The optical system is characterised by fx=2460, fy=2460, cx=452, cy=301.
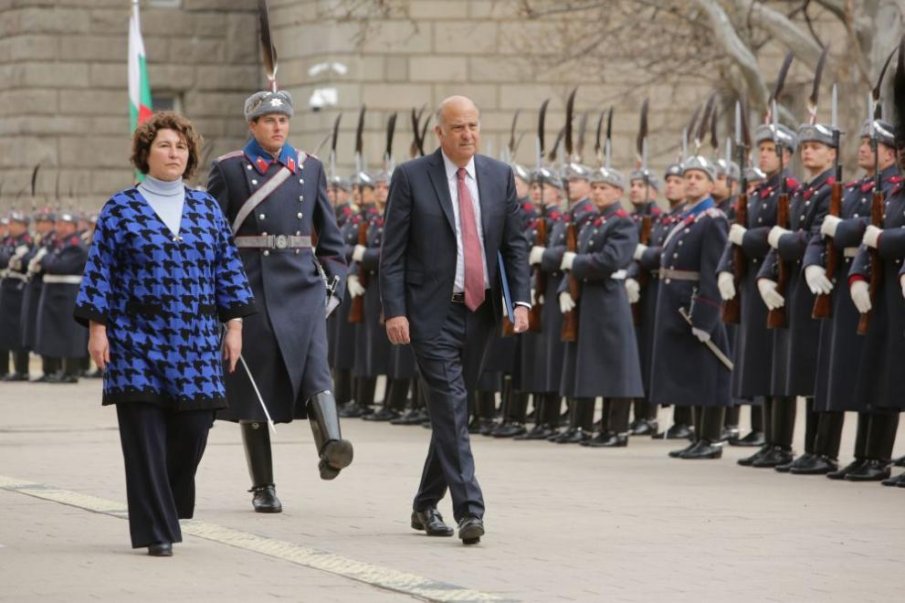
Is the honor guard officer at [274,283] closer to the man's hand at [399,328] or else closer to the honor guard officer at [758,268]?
the man's hand at [399,328]

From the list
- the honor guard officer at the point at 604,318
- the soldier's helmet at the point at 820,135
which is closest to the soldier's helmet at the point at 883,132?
the soldier's helmet at the point at 820,135

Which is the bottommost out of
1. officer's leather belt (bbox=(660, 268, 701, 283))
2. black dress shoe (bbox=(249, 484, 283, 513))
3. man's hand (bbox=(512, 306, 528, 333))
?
black dress shoe (bbox=(249, 484, 283, 513))

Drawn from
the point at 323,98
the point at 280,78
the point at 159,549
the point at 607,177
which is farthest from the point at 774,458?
the point at 280,78

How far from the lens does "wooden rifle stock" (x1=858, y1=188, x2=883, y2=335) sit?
1270 cm

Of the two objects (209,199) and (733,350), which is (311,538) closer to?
(209,199)

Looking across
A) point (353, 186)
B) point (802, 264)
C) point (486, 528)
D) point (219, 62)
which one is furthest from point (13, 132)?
point (486, 528)

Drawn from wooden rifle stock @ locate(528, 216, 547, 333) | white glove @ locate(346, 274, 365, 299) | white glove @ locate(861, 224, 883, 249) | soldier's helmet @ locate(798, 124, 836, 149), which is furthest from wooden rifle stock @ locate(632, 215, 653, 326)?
white glove @ locate(861, 224, 883, 249)

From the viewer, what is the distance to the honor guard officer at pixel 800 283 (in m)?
13.6

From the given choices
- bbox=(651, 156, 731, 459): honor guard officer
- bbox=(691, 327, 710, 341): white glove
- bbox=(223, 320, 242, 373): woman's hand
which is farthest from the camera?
bbox=(691, 327, 710, 341): white glove

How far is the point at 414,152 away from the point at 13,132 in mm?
14105

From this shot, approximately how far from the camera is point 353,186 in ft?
67.8

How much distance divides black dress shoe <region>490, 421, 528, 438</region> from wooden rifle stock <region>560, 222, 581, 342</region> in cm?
100

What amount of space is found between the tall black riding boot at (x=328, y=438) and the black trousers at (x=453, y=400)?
571 millimetres

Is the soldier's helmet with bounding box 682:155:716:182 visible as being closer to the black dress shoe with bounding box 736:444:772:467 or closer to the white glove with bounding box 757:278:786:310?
the white glove with bounding box 757:278:786:310
